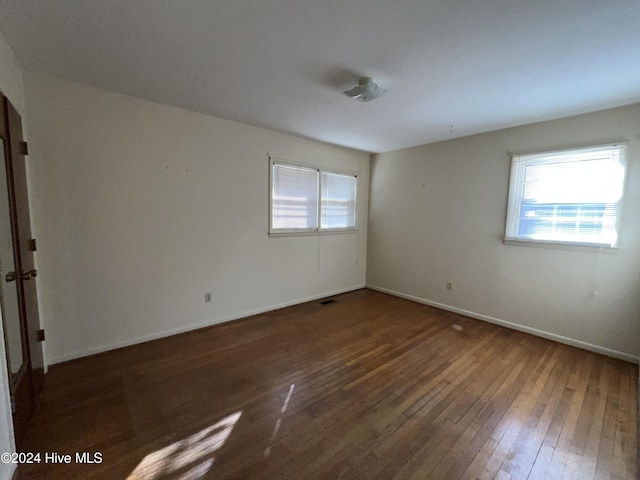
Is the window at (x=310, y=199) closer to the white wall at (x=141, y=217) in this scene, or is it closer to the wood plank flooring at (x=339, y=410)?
the white wall at (x=141, y=217)

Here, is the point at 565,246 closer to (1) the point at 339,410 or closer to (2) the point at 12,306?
(1) the point at 339,410

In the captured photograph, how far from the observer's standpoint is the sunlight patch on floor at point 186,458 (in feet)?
4.76

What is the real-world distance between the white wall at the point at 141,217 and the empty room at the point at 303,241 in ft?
0.07

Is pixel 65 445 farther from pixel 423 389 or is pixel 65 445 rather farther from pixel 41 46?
pixel 41 46

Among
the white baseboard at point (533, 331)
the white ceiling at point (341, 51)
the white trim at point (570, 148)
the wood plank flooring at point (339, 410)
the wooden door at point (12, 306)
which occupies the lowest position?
the wood plank flooring at point (339, 410)

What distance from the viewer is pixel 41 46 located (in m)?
1.87

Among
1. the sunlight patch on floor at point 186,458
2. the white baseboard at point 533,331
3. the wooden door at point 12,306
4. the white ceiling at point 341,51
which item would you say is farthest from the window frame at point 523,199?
the wooden door at point 12,306

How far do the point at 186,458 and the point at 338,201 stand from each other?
152 inches

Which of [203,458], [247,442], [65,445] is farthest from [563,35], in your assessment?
[65,445]

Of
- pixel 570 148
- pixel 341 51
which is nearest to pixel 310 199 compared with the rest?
pixel 341 51

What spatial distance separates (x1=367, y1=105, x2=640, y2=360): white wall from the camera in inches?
107

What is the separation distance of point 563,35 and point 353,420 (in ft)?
9.39

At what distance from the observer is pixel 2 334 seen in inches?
54.2

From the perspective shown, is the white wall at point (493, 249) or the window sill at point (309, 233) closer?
the white wall at point (493, 249)
